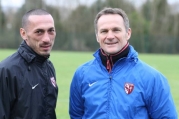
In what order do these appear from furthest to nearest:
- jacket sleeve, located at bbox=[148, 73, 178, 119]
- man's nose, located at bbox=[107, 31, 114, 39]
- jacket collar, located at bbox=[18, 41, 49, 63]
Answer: jacket collar, located at bbox=[18, 41, 49, 63] → man's nose, located at bbox=[107, 31, 114, 39] → jacket sleeve, located at bbox=[148, 73, 178, 119]

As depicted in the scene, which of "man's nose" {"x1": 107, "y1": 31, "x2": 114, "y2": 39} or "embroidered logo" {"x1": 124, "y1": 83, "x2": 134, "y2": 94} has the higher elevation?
"man's nose" {"x1": 107, "y1": 31, "x2": 114, "y2": 39}

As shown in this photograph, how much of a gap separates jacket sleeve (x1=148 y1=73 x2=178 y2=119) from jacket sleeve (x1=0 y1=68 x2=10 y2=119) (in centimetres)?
121

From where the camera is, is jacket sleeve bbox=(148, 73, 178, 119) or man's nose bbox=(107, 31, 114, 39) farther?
man's nose bbox=(107, 31, 114, 39)

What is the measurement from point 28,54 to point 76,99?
60 centimetres

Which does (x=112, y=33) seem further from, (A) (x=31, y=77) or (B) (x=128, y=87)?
(A) (x=31, y=77)

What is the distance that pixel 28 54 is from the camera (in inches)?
134

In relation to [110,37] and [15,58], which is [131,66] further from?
[15,58]

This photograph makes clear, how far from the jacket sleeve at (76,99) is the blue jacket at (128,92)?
133 millimetres

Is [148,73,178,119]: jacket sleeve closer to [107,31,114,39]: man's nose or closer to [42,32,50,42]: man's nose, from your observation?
[107,31,114,39]: man's nose

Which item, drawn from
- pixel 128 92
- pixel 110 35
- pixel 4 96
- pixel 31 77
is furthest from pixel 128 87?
pixel 4 96

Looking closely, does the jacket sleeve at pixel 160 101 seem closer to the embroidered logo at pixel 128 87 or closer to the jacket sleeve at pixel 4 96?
the embroidered logo at pixel 128 87

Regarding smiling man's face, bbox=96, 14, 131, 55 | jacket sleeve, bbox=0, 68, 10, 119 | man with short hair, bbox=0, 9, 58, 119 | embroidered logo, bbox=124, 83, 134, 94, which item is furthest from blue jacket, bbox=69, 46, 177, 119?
jacket sleeve, bbox=0, 68, 10, 119

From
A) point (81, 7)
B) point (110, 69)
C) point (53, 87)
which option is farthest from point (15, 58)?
point (81, 7)

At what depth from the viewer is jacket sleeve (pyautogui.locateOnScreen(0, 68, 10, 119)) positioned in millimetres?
3223
